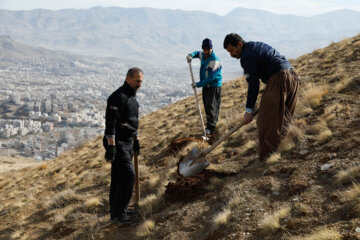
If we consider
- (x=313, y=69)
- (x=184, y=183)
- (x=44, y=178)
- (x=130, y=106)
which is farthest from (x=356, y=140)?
(x=44, y=178)

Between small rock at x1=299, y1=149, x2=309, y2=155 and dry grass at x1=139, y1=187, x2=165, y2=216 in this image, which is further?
dry grass at x1=139, y1=187, x2=165, y2=216

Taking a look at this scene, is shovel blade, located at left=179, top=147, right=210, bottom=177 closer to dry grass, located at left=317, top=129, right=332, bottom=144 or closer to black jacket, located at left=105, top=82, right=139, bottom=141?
black jacket, located at left=105, top=82, right=139, bottom=141

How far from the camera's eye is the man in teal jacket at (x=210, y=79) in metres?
7.35

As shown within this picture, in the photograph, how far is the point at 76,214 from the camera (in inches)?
247

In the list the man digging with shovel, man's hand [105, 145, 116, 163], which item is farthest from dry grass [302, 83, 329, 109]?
man's hand [105, 145, 116, 163]

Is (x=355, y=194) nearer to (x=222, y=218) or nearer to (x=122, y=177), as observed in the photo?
(x=222, y=218)

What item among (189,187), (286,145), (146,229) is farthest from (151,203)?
(286,145)

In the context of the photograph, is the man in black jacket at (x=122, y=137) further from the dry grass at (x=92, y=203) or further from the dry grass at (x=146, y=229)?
A: the dry grass at (x=92, y=203)

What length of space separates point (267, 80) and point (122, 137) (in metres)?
2.37

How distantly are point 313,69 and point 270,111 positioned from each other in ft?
26.1

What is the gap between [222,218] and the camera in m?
4.13

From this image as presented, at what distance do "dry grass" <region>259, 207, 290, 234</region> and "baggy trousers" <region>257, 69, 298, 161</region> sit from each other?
1556 mm

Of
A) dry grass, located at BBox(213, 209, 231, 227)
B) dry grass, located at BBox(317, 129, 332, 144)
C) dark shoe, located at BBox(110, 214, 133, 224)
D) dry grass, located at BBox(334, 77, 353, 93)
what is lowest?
dark shoe, located at BBox(110, 214, 133, 224)

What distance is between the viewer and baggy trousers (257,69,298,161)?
5055 mm
